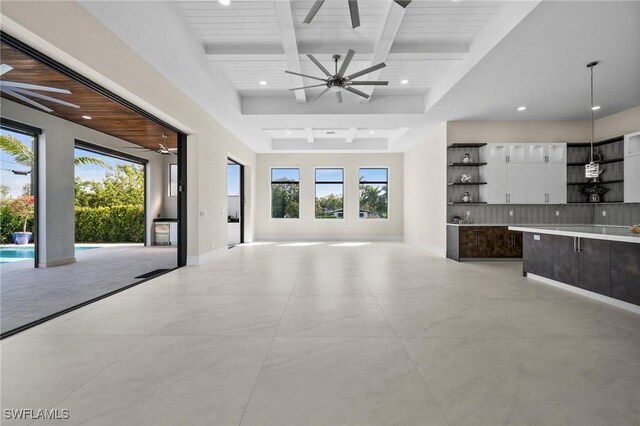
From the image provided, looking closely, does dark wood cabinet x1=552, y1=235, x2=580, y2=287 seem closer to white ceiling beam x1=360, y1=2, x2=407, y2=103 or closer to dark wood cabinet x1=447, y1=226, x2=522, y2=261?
dark wood cabinet x1=447, y1=226, x2=522, y2=261

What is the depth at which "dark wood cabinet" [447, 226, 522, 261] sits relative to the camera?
21.0 ft

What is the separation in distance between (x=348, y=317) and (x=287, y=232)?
26.2ft

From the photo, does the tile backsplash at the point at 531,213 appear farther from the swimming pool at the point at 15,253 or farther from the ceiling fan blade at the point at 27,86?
the swimming pool at the point at 15,253

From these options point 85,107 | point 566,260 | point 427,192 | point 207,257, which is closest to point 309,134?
point 427,192

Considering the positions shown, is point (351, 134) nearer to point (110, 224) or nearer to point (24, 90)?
point (24, 90)

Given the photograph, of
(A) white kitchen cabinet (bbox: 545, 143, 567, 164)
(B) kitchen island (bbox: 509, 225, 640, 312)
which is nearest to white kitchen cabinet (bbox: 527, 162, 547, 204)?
(A) white kitchen cabinet (bbox: 545, 143, 567, 164)

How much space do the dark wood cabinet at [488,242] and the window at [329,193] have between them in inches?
200

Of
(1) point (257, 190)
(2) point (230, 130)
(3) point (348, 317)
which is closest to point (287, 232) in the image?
(1) point (257, 190)

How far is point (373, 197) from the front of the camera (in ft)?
35.6

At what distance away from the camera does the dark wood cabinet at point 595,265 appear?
3547 millimetres

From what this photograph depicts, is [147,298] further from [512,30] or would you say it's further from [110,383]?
[512,30]

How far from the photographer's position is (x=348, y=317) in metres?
3.03

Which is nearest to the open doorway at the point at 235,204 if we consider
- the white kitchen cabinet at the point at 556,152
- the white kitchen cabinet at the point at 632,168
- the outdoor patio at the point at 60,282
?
the outdoor patio at the point at 60,282

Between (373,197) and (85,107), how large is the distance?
8.35 metres
